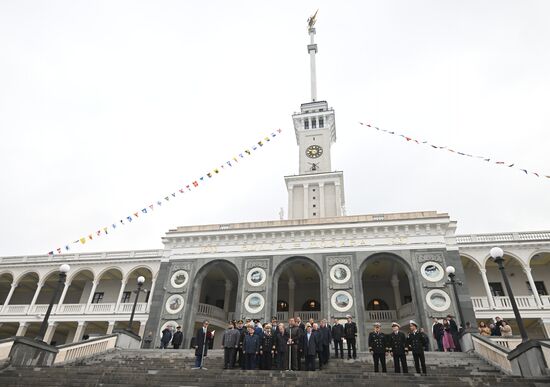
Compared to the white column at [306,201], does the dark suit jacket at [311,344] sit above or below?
below

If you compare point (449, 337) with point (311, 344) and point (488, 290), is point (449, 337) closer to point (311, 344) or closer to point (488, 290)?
point (311, 344)

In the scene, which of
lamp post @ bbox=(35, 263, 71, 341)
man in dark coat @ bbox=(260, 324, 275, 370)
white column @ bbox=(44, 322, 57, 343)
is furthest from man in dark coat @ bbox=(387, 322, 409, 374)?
white column @ bbox=(44, 322, 57, 343)

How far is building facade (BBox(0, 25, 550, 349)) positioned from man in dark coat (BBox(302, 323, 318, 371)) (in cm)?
932

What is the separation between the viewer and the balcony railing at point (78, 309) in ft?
90.8

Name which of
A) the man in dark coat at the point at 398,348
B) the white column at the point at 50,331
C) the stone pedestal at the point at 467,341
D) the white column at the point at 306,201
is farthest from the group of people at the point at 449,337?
the white column at the point at 50,331

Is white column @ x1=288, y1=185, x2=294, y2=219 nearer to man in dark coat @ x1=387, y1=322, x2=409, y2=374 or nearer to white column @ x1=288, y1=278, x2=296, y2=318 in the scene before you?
white column @ x1=288, y1=278, x2=296, y2=318

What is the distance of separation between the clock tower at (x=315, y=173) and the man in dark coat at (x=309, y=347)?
925 inches

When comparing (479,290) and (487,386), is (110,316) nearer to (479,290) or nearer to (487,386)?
(487,386)

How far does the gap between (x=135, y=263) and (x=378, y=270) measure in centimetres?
2029

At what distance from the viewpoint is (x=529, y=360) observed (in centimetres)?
964

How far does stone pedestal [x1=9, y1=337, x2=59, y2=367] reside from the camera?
1229 centimetres

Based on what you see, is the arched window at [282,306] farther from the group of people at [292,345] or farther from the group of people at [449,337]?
the group of people at [292,345]

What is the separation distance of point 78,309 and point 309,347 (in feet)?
81.3

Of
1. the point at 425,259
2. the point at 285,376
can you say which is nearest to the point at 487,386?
the point at 285,376
